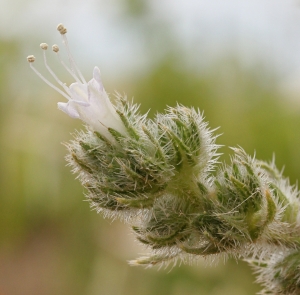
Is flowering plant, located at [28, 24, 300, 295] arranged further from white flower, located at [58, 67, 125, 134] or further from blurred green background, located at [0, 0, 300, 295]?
blurred green background, located at [0, 0, 300, 295]

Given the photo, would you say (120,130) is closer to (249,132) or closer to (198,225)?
(198,225)

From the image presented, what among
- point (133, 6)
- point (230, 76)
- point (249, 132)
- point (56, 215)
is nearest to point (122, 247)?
point (56, 215)

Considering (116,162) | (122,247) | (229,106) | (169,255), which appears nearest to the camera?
(116,162)

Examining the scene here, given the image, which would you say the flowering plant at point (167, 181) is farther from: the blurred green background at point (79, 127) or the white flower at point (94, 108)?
the blurred green background at point (79, 127)

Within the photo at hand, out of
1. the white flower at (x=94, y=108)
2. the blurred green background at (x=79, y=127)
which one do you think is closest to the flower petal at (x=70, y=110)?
the white flower at (x=94, y=108)

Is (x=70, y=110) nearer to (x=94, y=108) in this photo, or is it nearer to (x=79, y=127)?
(x=94, y=108)

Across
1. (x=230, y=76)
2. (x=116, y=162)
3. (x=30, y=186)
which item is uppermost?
(x=230, y=76)

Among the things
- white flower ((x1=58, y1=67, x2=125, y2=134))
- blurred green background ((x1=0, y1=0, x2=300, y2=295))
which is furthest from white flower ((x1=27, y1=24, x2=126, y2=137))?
blurred green background ((x1=0, y1=0, x2=300, y2=295))
